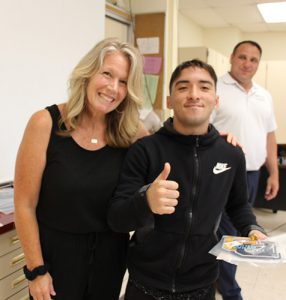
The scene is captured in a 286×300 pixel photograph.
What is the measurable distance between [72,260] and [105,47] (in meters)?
0.76

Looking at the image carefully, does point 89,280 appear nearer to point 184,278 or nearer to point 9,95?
point 184,278

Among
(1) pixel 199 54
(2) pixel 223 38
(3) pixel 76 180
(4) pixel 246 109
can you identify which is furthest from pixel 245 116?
(2) pixel 223 38

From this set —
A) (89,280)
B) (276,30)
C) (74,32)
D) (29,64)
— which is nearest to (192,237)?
(89,280)

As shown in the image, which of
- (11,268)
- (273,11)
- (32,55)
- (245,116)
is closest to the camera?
(11,268)

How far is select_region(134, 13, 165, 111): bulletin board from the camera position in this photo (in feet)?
12.2

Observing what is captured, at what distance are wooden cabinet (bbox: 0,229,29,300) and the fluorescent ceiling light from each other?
15.4 feet

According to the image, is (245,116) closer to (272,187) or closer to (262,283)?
(272,187)

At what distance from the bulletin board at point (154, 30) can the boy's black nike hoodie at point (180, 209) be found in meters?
2.60

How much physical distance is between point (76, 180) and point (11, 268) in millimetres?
710

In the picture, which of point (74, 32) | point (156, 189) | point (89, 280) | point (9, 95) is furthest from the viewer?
point (74, 32)

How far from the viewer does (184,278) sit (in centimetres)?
124

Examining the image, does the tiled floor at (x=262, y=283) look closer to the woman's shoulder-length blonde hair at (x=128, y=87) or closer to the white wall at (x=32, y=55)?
the white wall at (x=32, y=55)

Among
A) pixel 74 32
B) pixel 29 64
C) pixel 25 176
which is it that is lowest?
pixel 25 176

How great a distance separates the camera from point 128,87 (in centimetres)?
130
